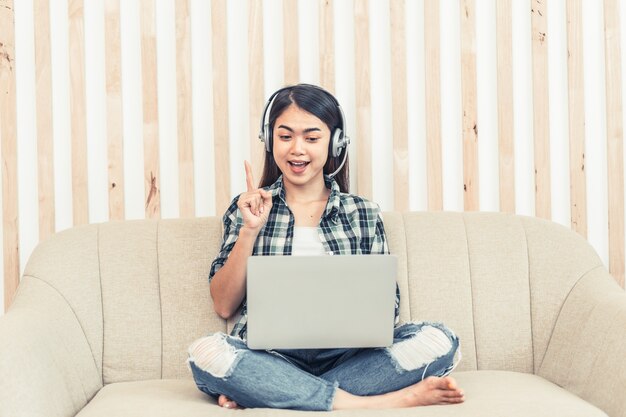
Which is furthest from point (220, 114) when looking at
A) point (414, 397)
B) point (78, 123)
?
point (414, 397)

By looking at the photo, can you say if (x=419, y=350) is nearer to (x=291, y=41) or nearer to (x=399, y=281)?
(x=399, y=281)

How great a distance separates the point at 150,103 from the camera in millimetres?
2287

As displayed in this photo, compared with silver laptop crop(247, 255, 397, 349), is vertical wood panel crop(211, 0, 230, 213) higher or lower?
higher

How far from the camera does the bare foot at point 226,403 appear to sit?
1.60 meters

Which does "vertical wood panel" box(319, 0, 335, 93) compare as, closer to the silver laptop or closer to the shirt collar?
the shirt collar

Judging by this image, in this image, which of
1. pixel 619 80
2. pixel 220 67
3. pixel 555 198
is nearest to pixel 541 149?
pixel 555 198

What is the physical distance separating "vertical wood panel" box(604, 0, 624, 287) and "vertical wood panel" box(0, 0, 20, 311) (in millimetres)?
1780

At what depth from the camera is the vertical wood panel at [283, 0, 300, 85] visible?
2.30 m

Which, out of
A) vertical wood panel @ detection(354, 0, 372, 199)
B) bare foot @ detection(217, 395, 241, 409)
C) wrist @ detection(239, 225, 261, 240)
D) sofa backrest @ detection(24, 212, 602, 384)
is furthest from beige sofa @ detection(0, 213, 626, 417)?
vertical wood panel @ detection(354, 0, 372, 199)

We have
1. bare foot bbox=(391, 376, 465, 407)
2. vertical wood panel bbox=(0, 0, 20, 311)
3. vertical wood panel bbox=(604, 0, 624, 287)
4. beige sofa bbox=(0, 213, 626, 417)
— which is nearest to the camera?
bare foot bbox=(391, 376, 465, 407)

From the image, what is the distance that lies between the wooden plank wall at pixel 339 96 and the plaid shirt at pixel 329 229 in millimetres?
302

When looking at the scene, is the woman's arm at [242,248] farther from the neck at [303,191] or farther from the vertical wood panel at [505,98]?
the vertical wood panel at [505,98]

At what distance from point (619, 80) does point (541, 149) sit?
1.05 ft

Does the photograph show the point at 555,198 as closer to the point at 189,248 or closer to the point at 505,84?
the point at 505,84
